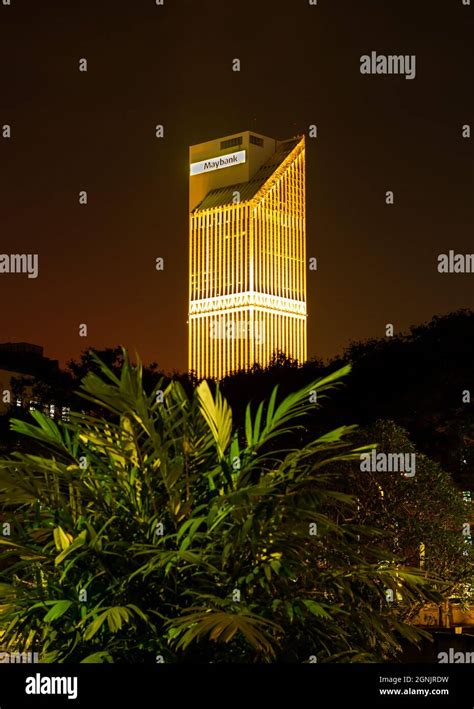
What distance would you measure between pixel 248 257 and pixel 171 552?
74.3 metres

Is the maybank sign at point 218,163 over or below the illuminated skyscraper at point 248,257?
over

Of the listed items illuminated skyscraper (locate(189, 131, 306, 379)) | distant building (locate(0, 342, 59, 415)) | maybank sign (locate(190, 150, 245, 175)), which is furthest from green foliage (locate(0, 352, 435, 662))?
maybank sign (locate(190, 150, 245, 175))

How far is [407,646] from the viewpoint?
12750 mm

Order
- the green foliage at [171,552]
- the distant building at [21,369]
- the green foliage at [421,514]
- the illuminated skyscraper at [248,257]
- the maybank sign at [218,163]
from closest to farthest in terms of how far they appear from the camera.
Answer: the green foliage at [171,552], the green foliage at [421,514], the distant building at [21,369], the illuminated skyscraper at [248,257], the maybank sign at [218,163]

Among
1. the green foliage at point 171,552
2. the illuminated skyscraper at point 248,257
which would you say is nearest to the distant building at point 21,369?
the green foliage at point 171,552

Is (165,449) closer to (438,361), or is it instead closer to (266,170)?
(438,361)

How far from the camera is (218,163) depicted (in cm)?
8456

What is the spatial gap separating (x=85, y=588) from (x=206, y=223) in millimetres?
77405

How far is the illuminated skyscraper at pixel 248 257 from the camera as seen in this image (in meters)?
77.9

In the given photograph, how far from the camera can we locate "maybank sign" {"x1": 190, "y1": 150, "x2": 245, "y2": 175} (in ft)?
273

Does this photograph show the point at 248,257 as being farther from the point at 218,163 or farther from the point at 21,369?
the point at 21,369

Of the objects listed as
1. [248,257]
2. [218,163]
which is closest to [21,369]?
[248,257]

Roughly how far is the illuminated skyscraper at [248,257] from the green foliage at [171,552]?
70.7 meters

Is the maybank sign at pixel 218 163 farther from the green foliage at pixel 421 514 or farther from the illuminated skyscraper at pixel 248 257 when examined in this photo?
the green foliage at pixel 421 514
